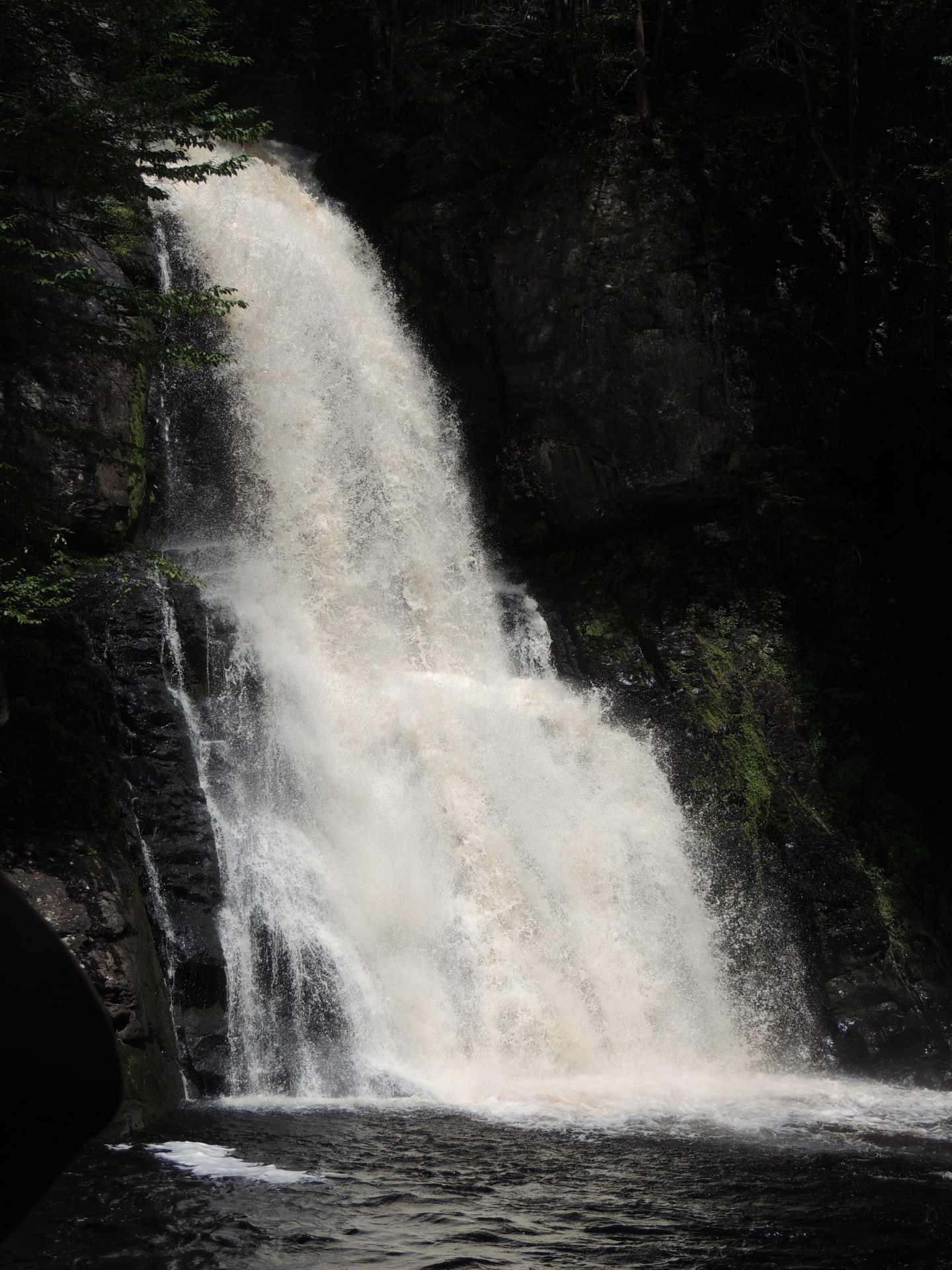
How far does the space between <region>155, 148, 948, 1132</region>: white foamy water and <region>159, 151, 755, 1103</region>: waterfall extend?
0.03 m

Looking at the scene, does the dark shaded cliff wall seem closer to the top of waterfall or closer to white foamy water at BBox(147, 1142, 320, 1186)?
white foamy water at BBox(147, 1142, 320, 1186)

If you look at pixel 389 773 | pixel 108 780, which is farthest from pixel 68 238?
pixel 389 773

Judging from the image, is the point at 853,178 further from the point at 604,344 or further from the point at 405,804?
the point at 405,804

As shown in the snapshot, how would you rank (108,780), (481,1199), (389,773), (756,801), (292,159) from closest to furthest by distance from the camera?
(481,1199) → (108,780) → (389,773) → (756,801) → (292,159)

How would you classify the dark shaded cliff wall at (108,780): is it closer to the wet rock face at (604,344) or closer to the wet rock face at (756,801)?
the wet rock face at (756,801)

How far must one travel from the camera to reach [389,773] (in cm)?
1072

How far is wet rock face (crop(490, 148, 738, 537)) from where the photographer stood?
571 inches

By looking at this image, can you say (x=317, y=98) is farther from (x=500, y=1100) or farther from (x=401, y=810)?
(x=500, y=1100)

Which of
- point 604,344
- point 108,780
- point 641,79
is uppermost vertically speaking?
point 641,79

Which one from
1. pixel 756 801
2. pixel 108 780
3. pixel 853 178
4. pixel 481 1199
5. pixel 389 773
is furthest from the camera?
pixel 853 178

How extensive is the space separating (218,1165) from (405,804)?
4803 millimetres

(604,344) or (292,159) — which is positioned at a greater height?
(292,159)

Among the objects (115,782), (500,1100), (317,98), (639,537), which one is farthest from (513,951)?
(317,98)

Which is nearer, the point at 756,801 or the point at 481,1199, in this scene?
the point at 481,1199
